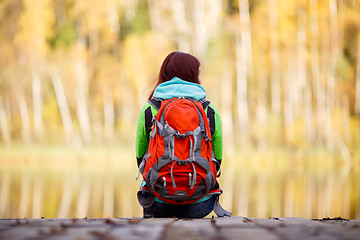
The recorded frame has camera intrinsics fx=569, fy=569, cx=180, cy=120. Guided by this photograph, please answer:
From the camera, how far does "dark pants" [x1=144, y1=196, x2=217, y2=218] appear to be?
3123 mm

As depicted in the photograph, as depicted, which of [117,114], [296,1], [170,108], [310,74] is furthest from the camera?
[117,114]

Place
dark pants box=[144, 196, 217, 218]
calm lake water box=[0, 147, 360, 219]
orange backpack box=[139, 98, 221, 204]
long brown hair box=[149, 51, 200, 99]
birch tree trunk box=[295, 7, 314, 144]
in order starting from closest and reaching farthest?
1. orange backpack box=[139, 98, 221, 204]
2. dark pants box=[144, 196, 217, 218]
3. long brown hair box=[149, 51, 200, 99]
4. calm lake water box=[0, 147, 360, 219]
5. birch tree trunk box=[295, 7, 314, 144]

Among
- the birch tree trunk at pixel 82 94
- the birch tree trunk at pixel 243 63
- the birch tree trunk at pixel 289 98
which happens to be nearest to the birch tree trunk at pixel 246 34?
the birch tree trunk at pixel 243 63

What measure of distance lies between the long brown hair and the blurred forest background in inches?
477

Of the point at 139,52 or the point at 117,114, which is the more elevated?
the point at 139,52

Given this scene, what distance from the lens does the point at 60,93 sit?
66.2 ft

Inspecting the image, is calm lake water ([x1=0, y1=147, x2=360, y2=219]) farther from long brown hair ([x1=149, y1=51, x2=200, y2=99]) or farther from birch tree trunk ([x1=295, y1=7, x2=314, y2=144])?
birch tree trunk ([x1=295, y1=7, x2=314, y2=144])

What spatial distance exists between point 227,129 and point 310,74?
3635 millimetres

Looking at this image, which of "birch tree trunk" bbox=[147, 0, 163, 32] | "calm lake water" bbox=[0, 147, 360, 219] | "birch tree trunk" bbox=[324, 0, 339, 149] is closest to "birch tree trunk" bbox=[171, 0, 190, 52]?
"birch tree trunk" bbox=[147, 0, 163, 32]

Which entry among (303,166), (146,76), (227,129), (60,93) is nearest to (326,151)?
(303,166)

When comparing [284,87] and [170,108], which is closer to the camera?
[170,108]

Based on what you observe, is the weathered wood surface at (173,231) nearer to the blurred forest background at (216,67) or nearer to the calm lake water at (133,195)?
the calm lake water at (133,195)

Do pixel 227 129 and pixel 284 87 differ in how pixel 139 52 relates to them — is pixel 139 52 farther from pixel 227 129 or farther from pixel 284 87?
pixel 284 87

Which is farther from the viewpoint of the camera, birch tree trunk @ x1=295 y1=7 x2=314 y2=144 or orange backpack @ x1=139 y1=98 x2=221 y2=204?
birch tree trunk @ x1=295 y1=7 x2=314 y2=144
